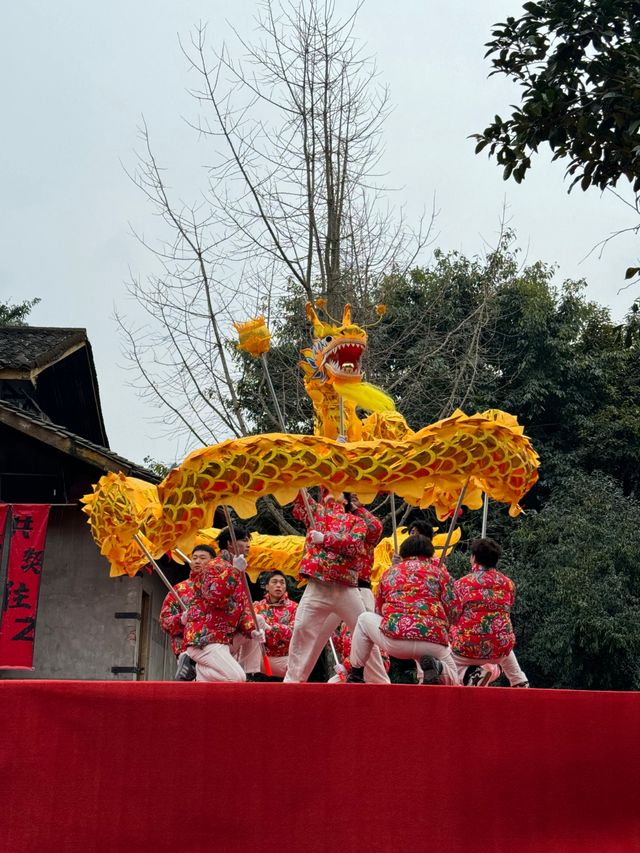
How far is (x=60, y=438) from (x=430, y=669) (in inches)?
226

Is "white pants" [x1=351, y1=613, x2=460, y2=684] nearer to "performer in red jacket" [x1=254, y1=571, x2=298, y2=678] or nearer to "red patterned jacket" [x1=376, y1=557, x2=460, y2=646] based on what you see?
"red patterned jacket" [x1=376, y1=557, x2=460, y2=646]

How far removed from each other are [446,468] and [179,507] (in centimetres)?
160

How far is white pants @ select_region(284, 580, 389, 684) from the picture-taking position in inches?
255

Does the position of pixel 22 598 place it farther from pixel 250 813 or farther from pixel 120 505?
pixel 250 813

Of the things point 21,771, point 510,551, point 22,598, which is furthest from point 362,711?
point 510,551

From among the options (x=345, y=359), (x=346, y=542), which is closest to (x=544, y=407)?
(x=345, y=359)

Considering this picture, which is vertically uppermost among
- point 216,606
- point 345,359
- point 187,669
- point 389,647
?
point 345,359

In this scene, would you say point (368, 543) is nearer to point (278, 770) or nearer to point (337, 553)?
point (337, 553)

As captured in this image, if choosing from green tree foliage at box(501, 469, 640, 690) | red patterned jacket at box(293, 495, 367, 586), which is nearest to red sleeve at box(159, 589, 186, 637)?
red patterned jacket at box(293, 495, 367, 586)

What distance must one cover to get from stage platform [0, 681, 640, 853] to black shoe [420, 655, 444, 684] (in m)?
1.06

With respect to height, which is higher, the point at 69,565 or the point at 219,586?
the point at 69,565

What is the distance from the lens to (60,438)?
10.6 metres

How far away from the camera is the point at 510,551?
16219 millimetres

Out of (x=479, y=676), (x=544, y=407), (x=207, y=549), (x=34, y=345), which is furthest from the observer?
(x=544, y=407)
